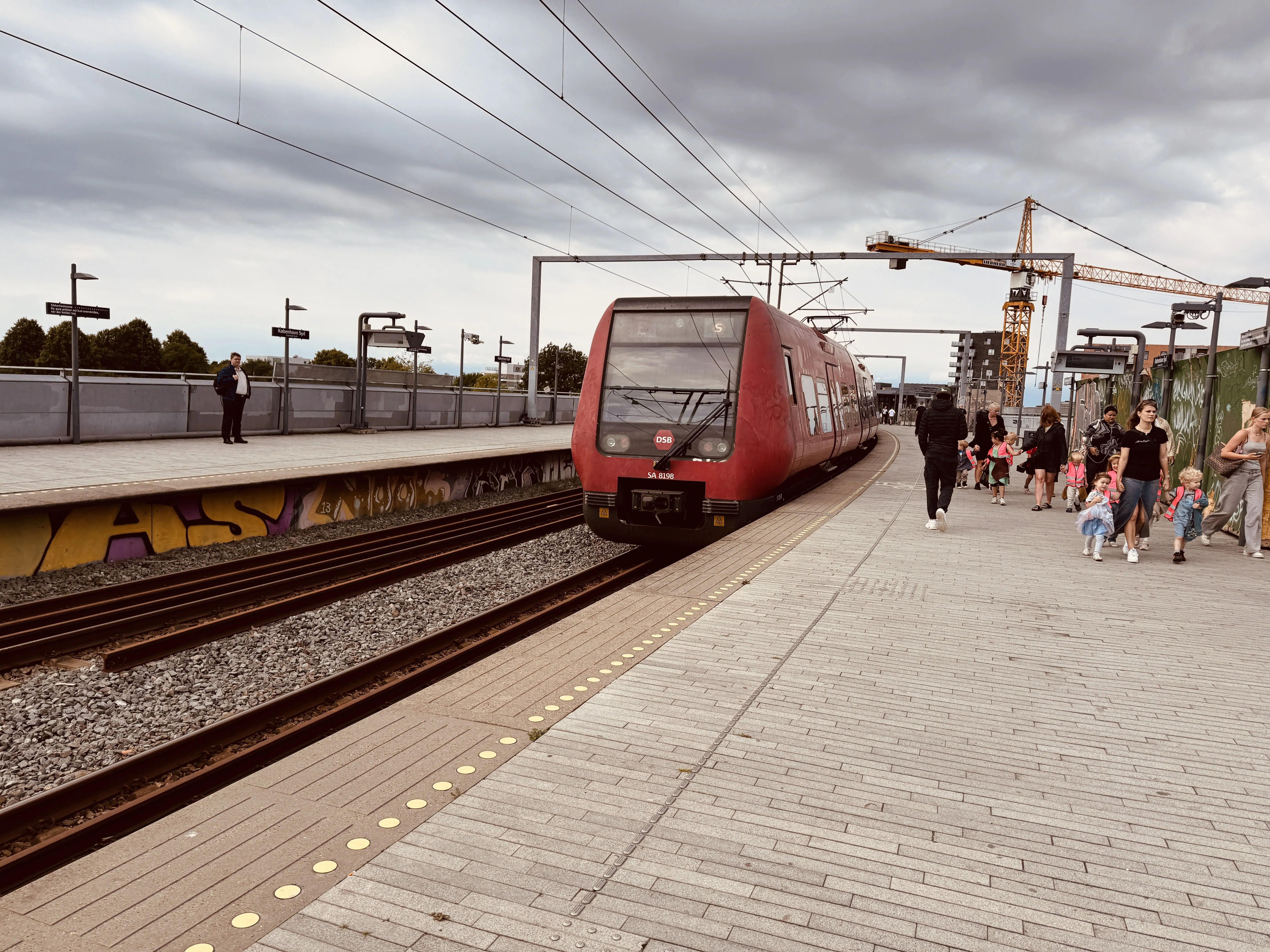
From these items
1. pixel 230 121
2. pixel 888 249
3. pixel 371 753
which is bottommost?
pixel 371 753

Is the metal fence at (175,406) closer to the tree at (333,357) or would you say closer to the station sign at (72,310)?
the station sign at (72,310)

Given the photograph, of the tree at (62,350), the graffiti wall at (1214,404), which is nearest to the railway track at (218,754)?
the graffiti wall at (1214,404)

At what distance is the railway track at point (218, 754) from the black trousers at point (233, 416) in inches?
425

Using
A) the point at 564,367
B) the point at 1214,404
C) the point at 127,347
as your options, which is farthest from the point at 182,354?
the point at 1214,404

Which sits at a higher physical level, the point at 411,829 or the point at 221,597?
the point at 411,829

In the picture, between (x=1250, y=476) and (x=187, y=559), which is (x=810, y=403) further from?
(x=187, y=559)

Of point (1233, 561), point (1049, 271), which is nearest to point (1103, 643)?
point (1233, 561)

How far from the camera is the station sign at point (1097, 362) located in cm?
1491

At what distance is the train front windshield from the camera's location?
9641 millimetres

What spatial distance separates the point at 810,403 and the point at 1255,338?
16.9 ft

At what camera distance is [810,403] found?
40.5 feet

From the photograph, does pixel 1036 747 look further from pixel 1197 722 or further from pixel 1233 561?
pixel 1233 561

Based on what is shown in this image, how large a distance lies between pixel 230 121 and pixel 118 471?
192 inches

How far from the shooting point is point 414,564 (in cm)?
1022
